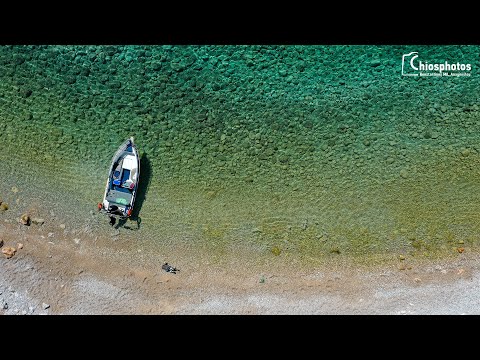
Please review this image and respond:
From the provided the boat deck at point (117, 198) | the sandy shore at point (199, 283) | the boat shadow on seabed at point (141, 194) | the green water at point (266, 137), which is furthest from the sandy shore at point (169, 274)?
the boat deck at point (117, 198)

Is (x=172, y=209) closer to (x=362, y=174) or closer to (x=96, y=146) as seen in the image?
(x=96, y=146)

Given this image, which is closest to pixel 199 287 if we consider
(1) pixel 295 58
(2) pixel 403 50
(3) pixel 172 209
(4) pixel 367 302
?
(3) pixel 172 209

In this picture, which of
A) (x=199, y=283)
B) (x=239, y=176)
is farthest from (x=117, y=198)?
(x=239, y=176)

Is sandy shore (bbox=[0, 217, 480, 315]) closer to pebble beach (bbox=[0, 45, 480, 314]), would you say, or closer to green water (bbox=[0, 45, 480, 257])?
pebble beach (bbox=[0, 45, 480, 314])

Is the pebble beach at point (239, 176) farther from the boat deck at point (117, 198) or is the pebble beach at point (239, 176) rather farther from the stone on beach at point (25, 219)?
the boat deck at point (117, 198)

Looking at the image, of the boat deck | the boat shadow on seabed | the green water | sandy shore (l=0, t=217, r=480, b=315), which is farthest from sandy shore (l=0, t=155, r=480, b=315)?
the boat deck

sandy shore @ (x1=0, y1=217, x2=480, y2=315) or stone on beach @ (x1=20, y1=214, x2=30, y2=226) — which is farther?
stone on beach @ (x1=20, y1=214, x2=30, y2=226)
